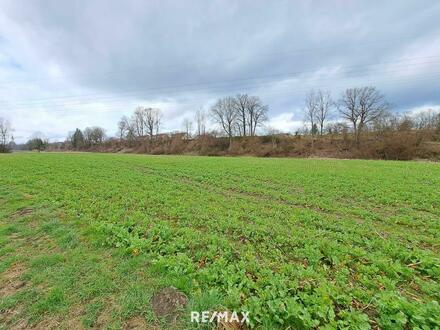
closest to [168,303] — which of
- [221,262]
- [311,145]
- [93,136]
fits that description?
[221,262]

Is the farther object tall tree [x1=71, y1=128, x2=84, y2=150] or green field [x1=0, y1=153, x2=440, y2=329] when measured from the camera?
tall tree [x1=71, y1=128, x2=84, y2=150]

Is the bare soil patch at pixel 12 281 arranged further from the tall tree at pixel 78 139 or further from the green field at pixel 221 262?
the tall tree at pixel 78 139

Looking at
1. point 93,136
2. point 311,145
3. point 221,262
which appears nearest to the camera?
point 221,262

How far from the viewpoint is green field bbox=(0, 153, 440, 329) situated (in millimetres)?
2721

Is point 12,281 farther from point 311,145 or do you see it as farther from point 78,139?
point 78,139

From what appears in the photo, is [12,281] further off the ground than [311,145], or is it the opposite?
[311,145]

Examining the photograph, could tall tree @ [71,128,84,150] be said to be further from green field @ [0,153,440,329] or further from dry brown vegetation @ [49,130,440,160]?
green field @ [0,153,440,329]

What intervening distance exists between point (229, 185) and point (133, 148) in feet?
269

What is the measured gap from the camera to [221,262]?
372cm

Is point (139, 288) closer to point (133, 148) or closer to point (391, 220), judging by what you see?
point (391, 220)

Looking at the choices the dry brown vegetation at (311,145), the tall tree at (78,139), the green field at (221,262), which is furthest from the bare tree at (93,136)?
the green field at (221,262)

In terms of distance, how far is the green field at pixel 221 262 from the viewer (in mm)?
2721

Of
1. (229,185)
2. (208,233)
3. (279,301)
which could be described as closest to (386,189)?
(229,185)

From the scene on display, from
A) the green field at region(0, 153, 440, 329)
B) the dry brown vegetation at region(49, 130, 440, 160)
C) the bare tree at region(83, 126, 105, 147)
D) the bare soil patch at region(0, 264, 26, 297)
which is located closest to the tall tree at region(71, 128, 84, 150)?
the bare tree at region(83, 126, 105, 147)
